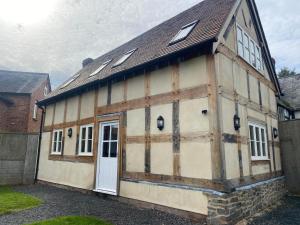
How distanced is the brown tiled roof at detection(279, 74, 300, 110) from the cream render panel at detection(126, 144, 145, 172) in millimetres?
11521

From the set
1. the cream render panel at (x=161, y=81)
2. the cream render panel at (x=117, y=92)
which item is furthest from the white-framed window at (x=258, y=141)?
the cream render panel at (x=117, y=92)

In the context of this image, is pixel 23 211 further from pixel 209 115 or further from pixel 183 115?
pixel 209 115

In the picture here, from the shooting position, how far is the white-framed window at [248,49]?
24.9 ft

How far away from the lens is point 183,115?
6.14 metres

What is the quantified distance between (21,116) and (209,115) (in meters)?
19.8

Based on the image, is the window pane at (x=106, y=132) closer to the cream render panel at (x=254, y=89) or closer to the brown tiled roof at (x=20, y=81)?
the cream render panel at (x=254, y=89)

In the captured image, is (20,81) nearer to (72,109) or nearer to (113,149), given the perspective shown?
(72,109)

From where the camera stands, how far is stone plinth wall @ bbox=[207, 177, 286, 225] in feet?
16.5

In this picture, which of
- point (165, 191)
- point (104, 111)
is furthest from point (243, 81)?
point (104, 111)

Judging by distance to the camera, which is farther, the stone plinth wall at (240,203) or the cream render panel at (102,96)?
the cream render panel at (102,96)

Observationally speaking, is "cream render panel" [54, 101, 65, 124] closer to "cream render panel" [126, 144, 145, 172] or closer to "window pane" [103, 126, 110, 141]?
"window pane" [103, 126, 110, 141]

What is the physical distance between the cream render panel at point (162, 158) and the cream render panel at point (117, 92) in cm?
239

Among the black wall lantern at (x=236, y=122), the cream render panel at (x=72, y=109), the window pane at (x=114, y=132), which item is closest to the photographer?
the black wall lantern at (x=236, y=122)

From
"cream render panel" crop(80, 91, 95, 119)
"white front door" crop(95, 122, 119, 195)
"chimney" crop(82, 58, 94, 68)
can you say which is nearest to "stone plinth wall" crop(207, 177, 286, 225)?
"white front door" crop(95, 122, 119, 195)
